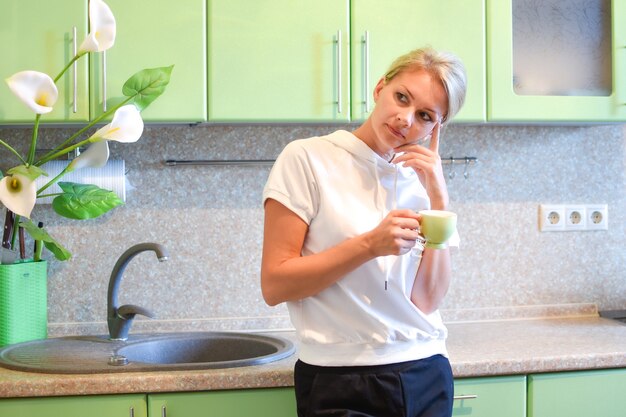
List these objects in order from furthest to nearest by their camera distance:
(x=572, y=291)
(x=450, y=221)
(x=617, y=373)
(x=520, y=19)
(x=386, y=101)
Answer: (x=572, y=291) → (x=520, y=19) → (x=617, y=373) → (x=386, y=101) → (x=450, y=221)

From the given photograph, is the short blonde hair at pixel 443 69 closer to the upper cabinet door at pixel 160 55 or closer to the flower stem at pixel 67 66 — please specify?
the upper cabinet door at pixel 160 55

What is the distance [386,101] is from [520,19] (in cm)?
90

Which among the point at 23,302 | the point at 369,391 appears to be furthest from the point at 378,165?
the point at 23,302

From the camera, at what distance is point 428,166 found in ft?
5.69

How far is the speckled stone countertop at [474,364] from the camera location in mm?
1928

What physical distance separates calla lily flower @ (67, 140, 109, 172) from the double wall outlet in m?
1.39

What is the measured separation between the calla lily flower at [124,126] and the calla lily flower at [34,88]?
0.47 feet

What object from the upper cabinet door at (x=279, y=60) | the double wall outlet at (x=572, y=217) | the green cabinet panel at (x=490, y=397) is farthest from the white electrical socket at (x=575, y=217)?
the upper cabinet door at (x=279, y=60)

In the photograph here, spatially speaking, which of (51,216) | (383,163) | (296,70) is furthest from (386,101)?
(51,216)

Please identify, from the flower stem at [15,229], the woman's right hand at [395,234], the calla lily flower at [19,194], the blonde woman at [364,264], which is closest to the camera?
the woman's right hand at [395,234]

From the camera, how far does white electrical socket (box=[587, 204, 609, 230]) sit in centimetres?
278

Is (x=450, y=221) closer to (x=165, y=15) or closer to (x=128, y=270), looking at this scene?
(x=165, y=15)

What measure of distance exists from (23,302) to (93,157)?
1.41 ft

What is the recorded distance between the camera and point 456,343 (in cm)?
230
